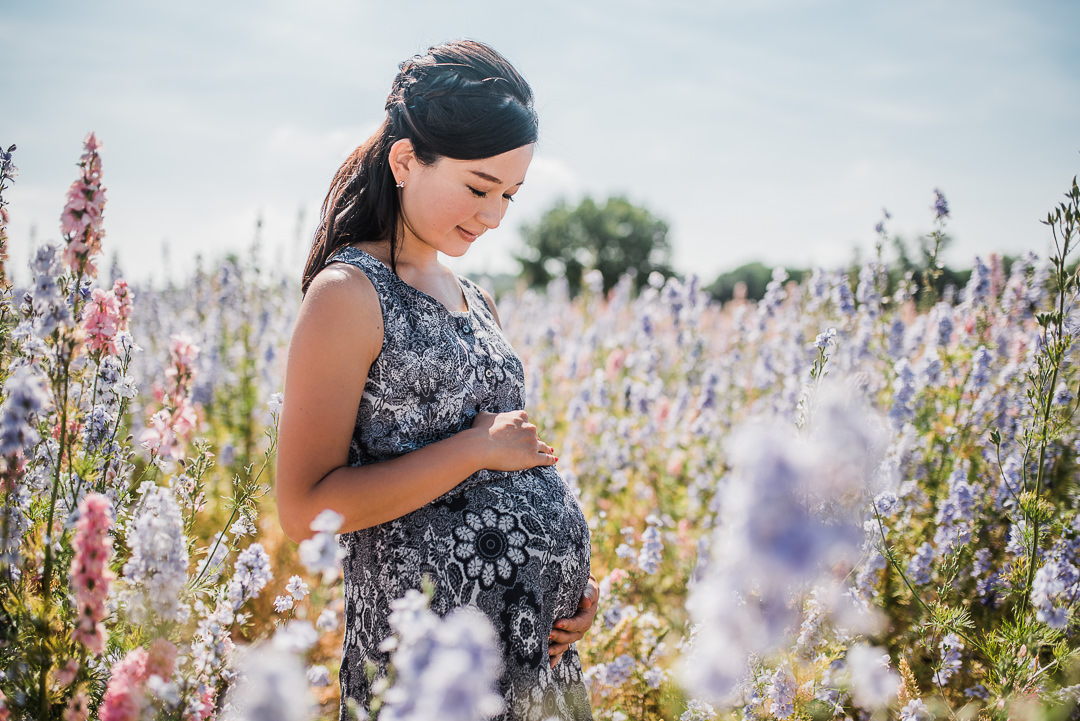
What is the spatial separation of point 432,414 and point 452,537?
305 millimetres

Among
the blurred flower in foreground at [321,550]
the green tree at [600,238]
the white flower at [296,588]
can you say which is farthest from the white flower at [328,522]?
the green tree at [600,238]

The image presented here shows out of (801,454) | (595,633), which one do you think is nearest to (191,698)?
(801,454)

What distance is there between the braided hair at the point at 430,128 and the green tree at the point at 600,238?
37.3 m

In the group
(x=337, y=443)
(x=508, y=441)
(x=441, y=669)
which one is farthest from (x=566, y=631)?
(x=441, y=669)

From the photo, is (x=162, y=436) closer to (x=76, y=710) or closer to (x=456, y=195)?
(x=76, y=710)

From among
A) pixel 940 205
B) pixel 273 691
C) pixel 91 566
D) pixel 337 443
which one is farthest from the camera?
pixel 940 205

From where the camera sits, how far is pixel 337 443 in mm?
1401

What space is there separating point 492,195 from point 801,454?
4.04ft

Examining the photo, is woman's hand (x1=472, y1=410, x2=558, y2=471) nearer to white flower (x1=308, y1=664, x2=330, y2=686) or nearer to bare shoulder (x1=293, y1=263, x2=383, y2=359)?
bare shoulder (x1=293, y1=263, x2=383, y2=359)

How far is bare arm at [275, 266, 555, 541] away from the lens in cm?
136

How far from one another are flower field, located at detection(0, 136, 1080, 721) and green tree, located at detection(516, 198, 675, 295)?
3509 centimetres

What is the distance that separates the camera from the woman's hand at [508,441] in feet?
4.89

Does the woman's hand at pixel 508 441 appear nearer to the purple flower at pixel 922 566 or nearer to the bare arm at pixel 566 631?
the bare arm at pixel 566 631

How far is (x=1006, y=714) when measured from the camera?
1449mm
